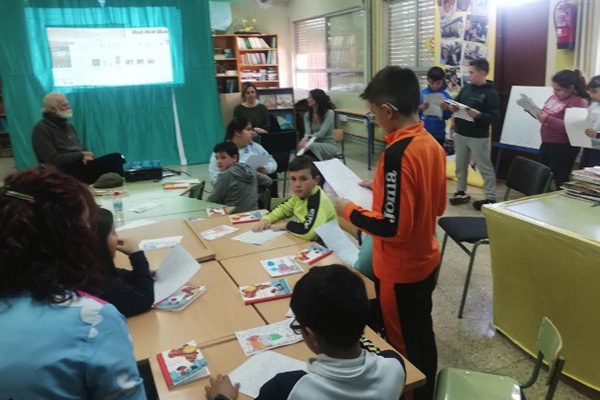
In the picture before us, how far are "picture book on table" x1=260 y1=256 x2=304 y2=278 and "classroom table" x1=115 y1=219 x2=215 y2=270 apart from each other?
12.1 inches

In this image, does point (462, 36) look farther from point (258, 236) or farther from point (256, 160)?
point (258, 236)

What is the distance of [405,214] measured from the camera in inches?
64.6

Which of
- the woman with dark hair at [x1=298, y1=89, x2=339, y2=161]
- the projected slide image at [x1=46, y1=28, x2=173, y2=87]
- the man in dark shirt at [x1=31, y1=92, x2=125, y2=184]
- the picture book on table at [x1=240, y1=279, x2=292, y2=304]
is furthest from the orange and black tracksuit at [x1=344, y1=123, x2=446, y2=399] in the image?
the projected slide image at [x1=46, y1=28, x2=173, y2=87]

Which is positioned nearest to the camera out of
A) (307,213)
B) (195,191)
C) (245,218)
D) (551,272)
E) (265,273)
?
(265,273)

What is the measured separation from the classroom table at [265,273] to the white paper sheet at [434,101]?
3.43 meters

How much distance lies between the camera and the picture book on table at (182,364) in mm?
1392

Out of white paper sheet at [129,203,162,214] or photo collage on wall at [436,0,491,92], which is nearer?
→ white paper sheet at [129,203,162,214]

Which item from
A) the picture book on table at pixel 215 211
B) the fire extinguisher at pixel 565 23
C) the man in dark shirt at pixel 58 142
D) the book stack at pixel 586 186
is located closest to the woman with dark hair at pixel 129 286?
the picture book on table at pixel 215 211

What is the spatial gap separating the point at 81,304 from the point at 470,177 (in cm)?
547

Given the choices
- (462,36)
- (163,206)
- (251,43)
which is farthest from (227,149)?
(251,43)

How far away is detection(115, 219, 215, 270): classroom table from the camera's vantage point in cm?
233

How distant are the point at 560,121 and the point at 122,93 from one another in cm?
550

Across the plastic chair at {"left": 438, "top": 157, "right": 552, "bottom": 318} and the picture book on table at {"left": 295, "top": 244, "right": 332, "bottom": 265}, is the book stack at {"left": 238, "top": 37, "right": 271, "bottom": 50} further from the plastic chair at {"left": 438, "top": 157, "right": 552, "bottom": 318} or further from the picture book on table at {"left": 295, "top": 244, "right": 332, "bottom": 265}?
the picture book on table at {"left": 295, "top": 244, "right": 332, "bottom": 265}

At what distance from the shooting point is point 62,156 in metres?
4.59
